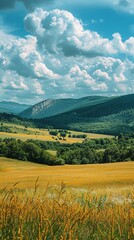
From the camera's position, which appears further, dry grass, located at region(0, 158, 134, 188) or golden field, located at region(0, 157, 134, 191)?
dry grass, located at region(0, 158, 134, 188)

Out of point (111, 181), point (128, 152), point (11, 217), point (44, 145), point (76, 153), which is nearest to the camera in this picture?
point (11, 217)

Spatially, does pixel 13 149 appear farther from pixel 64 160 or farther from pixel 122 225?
pixel 122 225

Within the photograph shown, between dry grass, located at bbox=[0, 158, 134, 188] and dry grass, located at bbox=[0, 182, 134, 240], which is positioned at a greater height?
dry grass, located at bbox=[0, 182, 134, 240]

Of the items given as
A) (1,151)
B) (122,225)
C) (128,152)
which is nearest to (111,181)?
(122,225)

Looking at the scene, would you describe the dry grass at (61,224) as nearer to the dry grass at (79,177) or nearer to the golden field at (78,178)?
the golden field at (78,178)

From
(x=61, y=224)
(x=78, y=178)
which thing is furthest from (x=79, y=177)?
(x=61, y=224)

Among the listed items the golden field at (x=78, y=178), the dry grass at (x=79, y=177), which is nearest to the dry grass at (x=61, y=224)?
the golden field at (x=78, y=178)

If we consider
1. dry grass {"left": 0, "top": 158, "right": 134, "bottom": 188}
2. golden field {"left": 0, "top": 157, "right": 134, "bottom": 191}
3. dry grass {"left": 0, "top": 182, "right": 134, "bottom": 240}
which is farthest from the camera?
dry grass {"left": 0, "top": 158, "right": 134, "bottom": 188}

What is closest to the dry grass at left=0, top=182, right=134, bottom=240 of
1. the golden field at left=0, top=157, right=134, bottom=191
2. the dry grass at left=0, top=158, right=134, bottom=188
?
the golden field at left=0, top=157, right=134, bottom=191

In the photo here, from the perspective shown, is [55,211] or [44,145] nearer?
[55,211]

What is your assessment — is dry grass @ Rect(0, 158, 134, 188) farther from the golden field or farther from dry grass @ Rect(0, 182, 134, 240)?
dry grass @ Rect(0, 182, 134, 240)

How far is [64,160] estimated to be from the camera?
470 feet

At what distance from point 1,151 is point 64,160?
26443mm

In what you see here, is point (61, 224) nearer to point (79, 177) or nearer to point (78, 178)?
point (78, 178)
